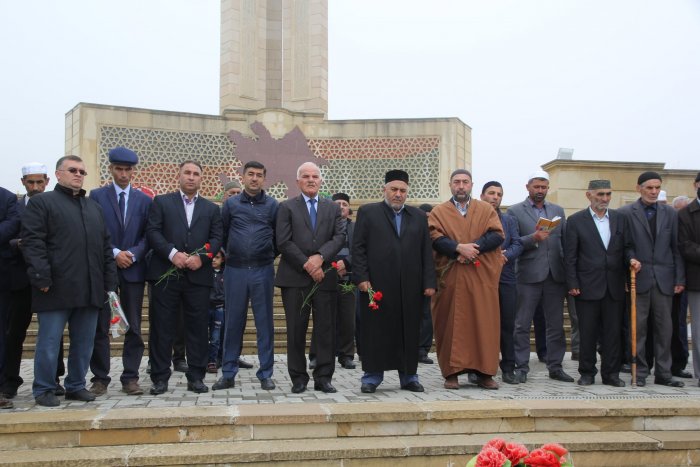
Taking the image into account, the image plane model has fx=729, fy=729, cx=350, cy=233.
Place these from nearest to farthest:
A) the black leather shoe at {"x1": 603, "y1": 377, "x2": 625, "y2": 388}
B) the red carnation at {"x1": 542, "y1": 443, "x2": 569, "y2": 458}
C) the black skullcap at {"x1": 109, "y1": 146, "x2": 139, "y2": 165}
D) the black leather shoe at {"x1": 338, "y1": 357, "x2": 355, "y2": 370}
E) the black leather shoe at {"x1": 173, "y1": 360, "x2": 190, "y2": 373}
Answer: the red carnation at {"x1": 542, "y1": 443, "x2": 569, "y2": 458} < the black skullcap at {"x1": 109, "y1": 146, "x2": 139, "y2": 165} < the black leather shoe at {"x1": 603, "y1": 377, "x2": 625, "y2": 388} < the black leather shoe at {"x1": 173, "y1": 360, "x2": 190, "y2": 373} < the black leather shoe at {"x1": 338, "y1": 357, "x2": 355, "y2": 370}

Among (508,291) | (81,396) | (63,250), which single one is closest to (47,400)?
(81,396)

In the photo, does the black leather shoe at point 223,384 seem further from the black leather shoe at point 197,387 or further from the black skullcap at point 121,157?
the black skullcap at point 121,157

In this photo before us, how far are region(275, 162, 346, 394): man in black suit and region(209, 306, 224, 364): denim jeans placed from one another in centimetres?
182

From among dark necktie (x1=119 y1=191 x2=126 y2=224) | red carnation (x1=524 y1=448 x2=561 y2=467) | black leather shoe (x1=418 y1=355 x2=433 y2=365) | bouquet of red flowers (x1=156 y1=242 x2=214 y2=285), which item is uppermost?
dark necktie (x1=119 y1=191 x2=126 y2=224)

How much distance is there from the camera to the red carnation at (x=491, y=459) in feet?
6.70

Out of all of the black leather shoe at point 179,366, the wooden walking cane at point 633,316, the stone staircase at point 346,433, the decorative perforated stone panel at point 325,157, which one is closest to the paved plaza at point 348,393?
the wooden walking cane at point 633,316

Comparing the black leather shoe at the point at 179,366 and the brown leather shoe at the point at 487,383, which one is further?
the black leather shoe at the point at 179,366

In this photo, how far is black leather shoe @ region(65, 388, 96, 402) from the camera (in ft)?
17.0

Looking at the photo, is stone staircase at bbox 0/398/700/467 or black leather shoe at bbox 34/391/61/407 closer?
stone staircase at bbox 0/398/700/467

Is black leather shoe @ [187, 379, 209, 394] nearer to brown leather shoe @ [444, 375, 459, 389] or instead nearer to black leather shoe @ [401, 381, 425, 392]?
black leather shoe @ [401, 381, 425, 392]

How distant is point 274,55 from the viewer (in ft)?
66.9

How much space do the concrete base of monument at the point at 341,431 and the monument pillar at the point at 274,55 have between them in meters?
15.3

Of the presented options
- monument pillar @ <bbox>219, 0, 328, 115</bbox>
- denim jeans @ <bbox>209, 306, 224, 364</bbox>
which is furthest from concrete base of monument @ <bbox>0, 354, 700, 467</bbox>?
monument pillar @ <bbox>219, 0, 328, 115</bbox>

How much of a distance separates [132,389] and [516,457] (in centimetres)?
406
